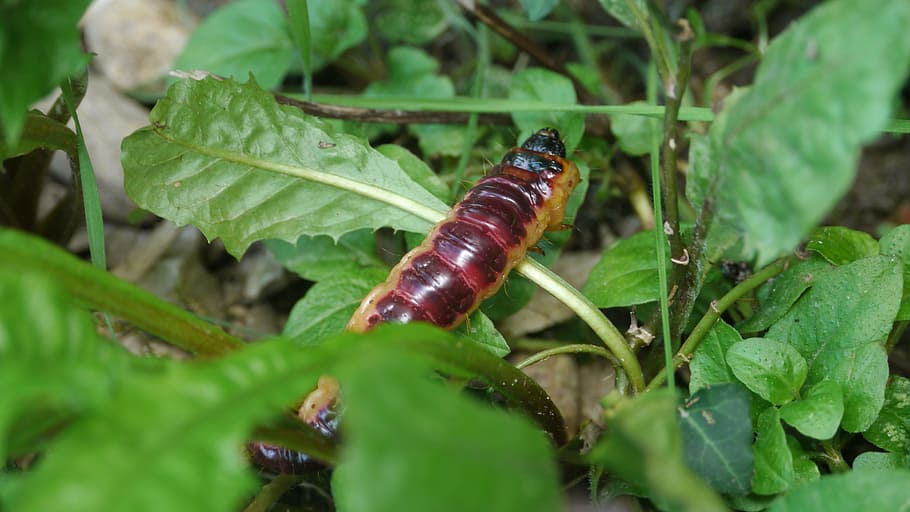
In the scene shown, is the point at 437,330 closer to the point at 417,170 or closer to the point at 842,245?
the point at 417,170

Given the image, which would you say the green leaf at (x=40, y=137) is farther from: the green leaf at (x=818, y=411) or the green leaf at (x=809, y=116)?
the green leaf at (x=818, y=411)

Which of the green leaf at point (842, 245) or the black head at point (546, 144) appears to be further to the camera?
the black head at point (546, 144)

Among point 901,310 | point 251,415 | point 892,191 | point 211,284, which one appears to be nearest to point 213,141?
point 211,284

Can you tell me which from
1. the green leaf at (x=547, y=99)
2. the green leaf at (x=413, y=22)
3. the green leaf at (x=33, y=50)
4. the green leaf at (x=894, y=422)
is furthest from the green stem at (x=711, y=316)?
Result: the green leaf at (x=413, y=22)

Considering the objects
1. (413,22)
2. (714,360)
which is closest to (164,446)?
(714,360)

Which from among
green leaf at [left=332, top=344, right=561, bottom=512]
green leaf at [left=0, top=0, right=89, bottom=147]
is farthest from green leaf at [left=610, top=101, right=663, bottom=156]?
green leaf at [left=0, top=0, right=89, bottom=147]

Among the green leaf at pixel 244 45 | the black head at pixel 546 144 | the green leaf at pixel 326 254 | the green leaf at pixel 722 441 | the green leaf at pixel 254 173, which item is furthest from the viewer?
the green leaf at pixel 244 45
